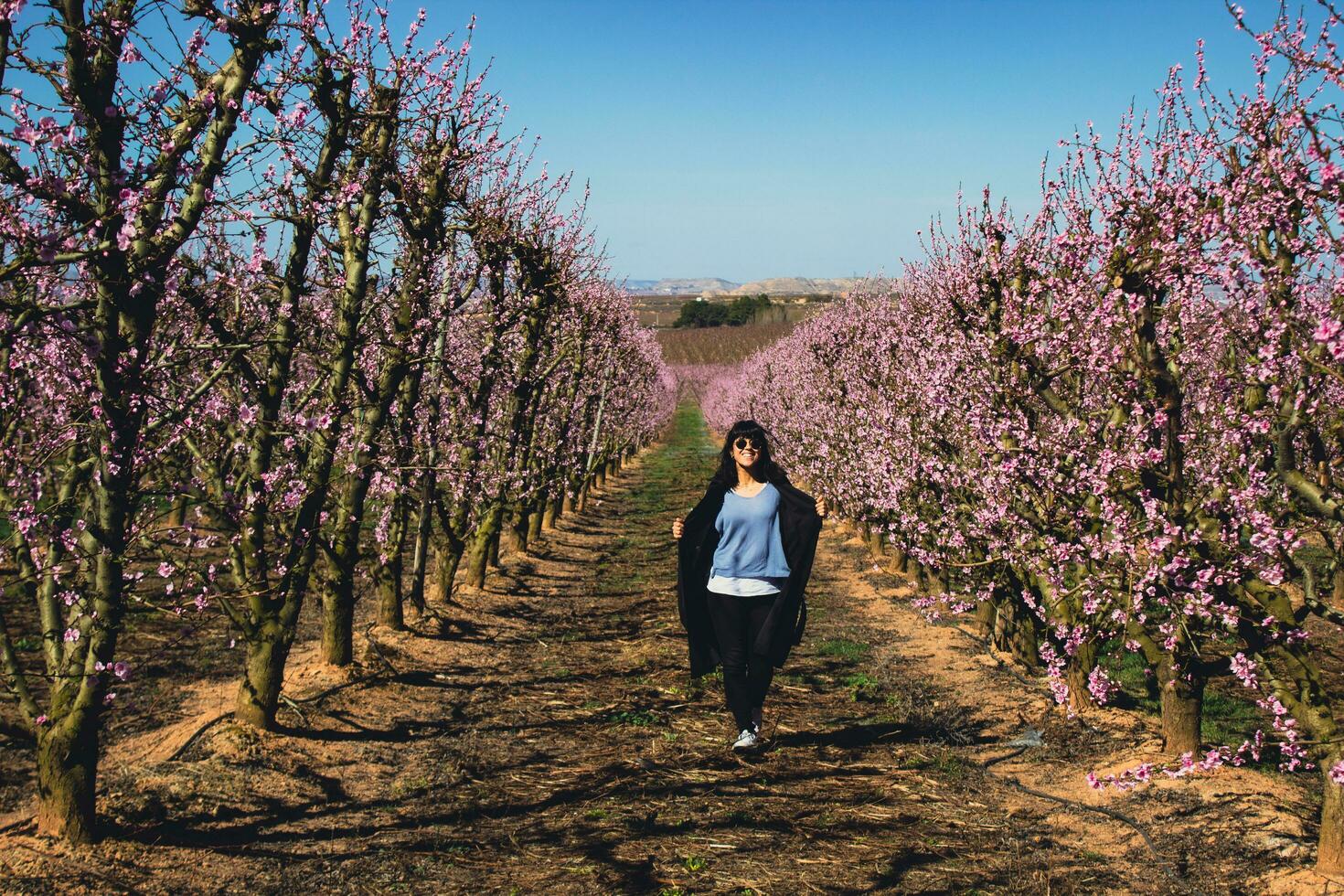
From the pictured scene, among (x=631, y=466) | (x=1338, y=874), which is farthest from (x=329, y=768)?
(x=631, y=466)

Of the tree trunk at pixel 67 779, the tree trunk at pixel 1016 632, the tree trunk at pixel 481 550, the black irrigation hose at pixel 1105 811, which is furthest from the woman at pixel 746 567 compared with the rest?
the tree trunk at pixel 481 550

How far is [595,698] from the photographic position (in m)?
9.38

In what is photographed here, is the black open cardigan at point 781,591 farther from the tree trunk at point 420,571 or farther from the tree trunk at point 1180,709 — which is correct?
the tree trunk at point 420,571

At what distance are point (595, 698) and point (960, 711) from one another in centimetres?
351

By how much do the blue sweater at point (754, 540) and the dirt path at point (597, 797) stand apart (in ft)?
5.05

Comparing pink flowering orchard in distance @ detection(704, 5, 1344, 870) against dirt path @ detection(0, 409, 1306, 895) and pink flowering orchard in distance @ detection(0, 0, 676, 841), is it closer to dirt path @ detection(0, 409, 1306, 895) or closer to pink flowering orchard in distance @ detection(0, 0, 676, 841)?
dirt path @ detection(0, 409, 1306, 895)

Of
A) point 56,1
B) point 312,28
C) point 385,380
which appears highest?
point 312,28

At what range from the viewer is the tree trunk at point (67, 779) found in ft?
17.8

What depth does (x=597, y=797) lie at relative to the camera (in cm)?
664

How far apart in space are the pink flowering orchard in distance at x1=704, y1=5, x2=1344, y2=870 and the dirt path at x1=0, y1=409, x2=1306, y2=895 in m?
0.96

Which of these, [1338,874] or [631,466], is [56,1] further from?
[631,466]

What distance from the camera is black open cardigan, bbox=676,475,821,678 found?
22.3 ft

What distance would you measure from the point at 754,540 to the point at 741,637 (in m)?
0.71

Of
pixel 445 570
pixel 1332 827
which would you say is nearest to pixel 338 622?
pixel 445 570
